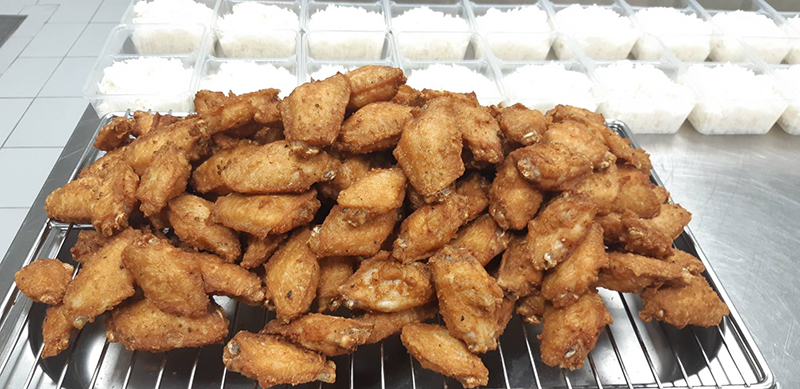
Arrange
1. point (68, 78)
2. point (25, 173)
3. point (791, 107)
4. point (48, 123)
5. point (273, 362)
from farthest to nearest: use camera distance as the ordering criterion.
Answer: point (68, 78)
point (48, 123)
point (791, 107)
point (25, 173)
point (273, 362)

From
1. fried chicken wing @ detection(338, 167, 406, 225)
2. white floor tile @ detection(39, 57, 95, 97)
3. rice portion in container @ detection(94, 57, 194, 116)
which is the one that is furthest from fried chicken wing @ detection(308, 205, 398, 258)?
white floor tile @ detection(39, 57, 95, 97)

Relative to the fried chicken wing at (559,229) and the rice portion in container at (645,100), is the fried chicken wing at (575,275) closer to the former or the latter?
the fried chicken wing at (559,229)

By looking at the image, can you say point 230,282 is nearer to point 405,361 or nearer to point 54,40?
point 405,361

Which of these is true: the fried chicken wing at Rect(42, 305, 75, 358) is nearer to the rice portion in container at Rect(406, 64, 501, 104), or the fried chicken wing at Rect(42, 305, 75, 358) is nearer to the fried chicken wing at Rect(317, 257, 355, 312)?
the fried chicken wing at Rect(317, 257, 355, 312)

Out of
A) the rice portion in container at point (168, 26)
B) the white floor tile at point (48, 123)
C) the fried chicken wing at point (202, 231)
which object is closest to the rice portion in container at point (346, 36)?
the rice portion in container at point (168, 26)

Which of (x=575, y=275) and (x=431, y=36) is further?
(x=431, y=36)

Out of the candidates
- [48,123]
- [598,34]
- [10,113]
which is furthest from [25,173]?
[598,34]

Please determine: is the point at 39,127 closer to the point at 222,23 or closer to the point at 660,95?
the point at 222,23
